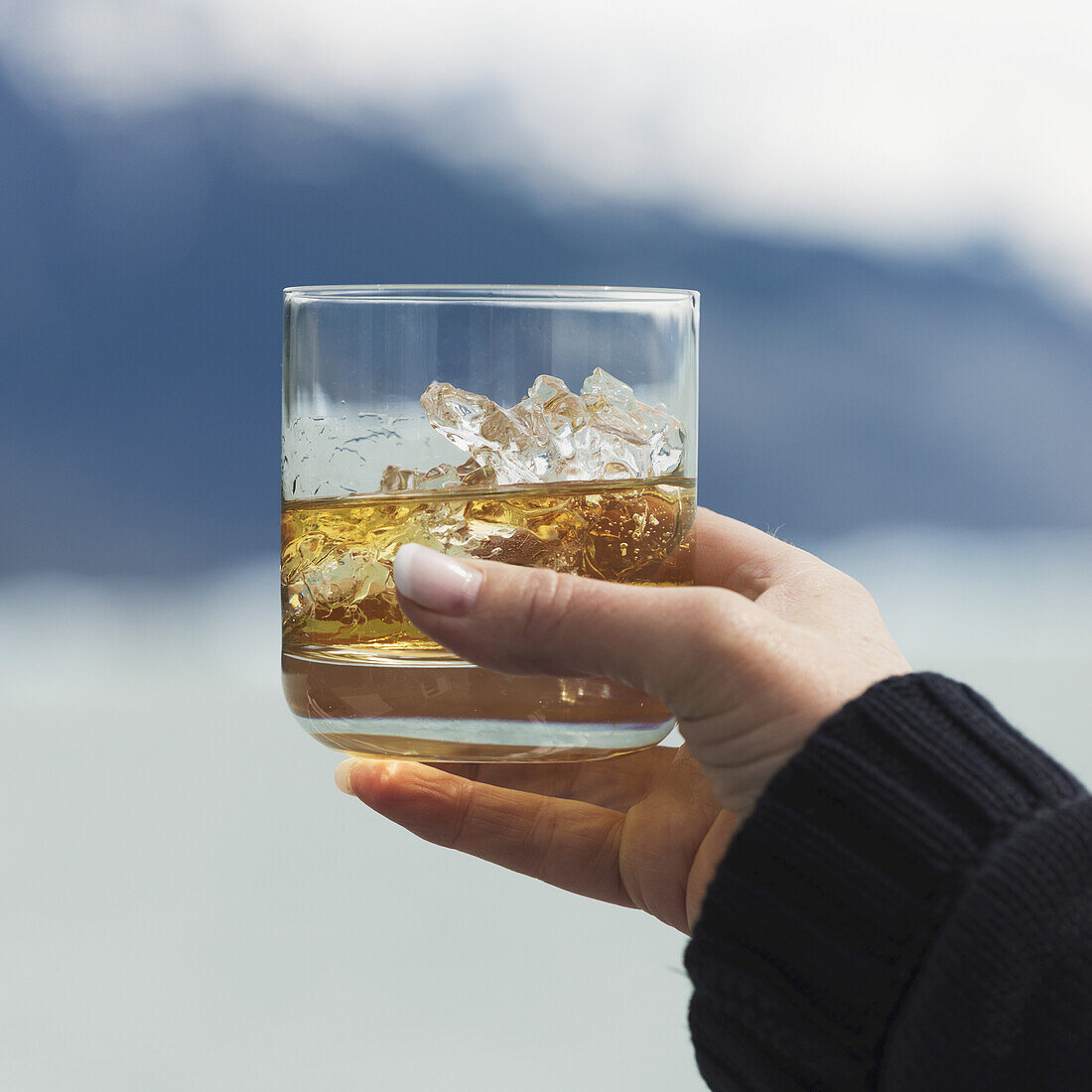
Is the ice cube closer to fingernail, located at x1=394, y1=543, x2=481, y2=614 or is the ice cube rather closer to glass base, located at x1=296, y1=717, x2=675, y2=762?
fingernail, located at x1=394, y1=543, x2=481, y2=614

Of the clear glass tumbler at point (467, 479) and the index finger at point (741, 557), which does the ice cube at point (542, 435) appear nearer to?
the clear glass tumbler at point (467, 479)

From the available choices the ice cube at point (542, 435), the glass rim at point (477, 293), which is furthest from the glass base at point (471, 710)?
the glass rim at point (477, 293)

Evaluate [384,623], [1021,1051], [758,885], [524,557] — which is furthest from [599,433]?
[1021,1051]

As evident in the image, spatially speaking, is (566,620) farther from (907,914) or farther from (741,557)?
(741,557)

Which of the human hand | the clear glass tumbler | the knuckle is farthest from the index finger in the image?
the knuckle

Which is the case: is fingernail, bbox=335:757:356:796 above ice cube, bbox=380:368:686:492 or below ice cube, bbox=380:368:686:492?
below

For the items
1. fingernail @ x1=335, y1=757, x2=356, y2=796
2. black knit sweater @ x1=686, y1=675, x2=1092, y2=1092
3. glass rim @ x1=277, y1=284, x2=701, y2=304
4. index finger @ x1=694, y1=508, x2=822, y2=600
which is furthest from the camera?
fingernail @ x1=335, y1=757, x2=356, y2=796

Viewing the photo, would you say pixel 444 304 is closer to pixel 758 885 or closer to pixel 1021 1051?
pixel 758 885
